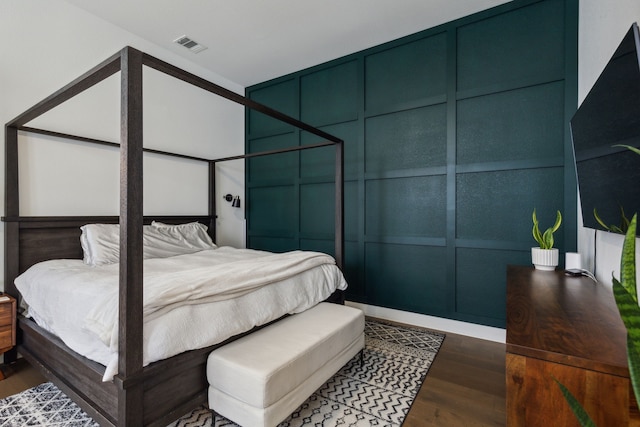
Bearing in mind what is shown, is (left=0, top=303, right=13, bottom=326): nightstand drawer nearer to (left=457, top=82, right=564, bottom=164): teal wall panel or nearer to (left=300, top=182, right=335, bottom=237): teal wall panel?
(left=300, top=182, right=335, bottom=237): teal wall panel

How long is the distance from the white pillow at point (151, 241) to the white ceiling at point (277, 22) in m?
1.97

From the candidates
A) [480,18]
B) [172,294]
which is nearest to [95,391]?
[172,294]

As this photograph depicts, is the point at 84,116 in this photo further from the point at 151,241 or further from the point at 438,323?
the point at 438,323

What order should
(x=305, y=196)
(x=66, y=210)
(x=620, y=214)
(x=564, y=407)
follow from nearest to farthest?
1. (x=564, y=407)
2. (x=620, y=214)
3. (x=66, y=210)
4. (x=305, y=196)

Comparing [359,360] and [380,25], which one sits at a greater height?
[380,25]

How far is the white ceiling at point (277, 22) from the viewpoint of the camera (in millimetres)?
2707

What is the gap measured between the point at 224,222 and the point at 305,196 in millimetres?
1189

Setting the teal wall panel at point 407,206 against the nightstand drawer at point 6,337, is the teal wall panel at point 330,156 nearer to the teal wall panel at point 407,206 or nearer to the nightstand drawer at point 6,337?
the teal wall panel at point 407,206

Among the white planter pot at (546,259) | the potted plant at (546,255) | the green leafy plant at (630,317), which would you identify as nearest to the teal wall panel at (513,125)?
the potted plant at (546,255)

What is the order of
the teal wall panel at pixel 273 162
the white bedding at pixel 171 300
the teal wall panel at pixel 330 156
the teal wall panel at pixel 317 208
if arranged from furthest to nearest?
the teal wall panel at pixel 273 162 → the teal wall panel at pixel 317 208 → the teal wall panel at pixel 330 156 → the white bedding at pixel 171 300

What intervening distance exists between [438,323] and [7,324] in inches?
135

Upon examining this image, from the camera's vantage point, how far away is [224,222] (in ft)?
13.6

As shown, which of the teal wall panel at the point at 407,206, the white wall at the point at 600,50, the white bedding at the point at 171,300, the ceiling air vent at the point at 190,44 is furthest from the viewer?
the ceiling air vent at the point at 190,44

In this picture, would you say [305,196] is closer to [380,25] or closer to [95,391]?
[380,25]
